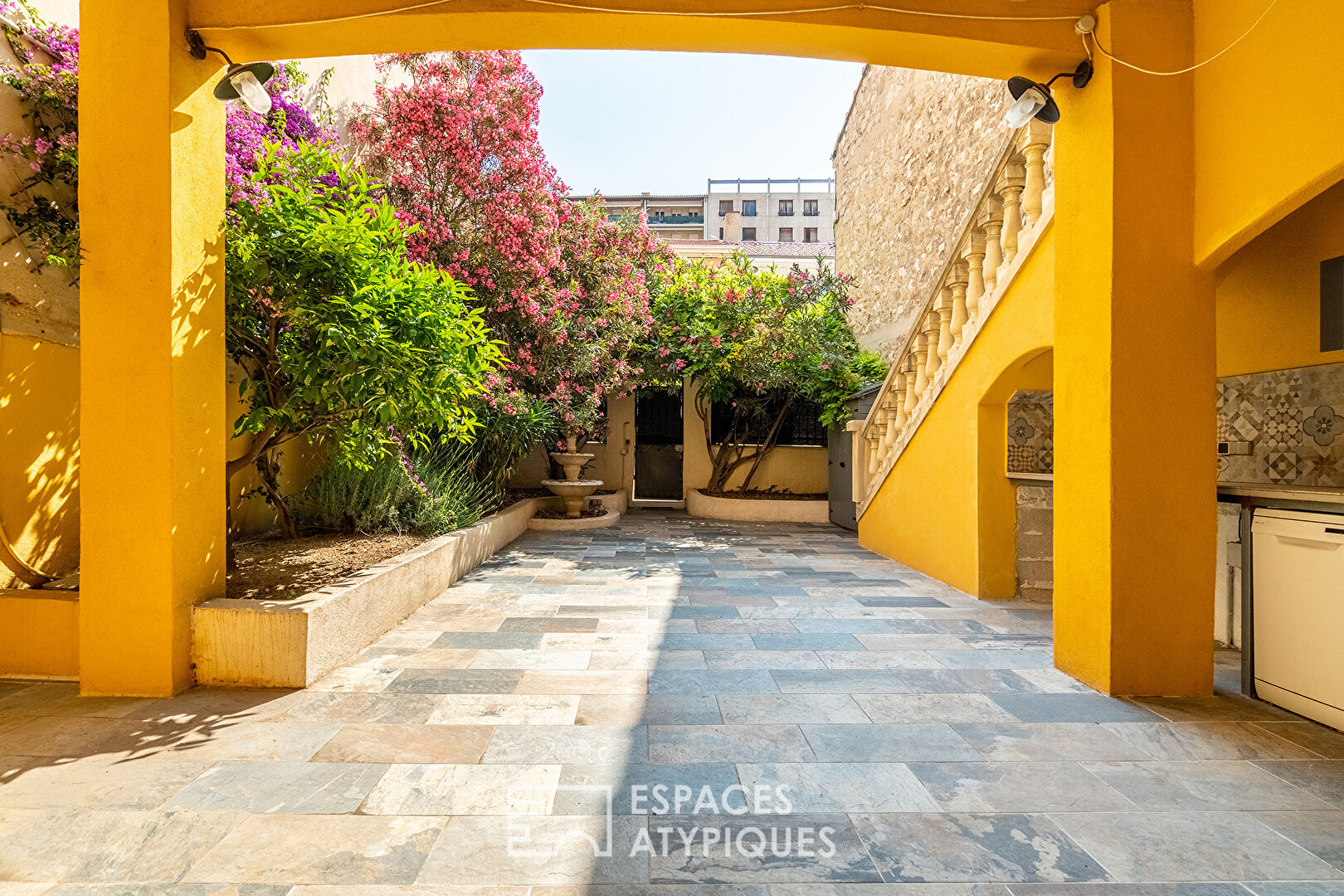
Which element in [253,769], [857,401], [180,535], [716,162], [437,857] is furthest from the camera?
[716,162]

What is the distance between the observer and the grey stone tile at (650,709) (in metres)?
2.57

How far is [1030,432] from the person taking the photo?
475cm

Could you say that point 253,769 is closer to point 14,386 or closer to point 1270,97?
point 14,386

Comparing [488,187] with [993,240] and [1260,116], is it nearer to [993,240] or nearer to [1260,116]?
[993,240]

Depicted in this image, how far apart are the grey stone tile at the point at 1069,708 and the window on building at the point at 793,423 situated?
727 centimetres

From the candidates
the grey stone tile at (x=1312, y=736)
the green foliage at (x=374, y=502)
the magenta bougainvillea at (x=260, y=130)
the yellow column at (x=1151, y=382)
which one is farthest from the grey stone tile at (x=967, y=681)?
the magenta bougainvillea at (x=260, y=130)

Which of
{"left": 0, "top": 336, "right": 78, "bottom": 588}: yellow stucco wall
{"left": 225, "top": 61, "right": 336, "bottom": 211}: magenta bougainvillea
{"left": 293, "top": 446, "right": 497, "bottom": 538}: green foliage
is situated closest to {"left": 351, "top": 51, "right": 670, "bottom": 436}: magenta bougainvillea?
{"left": 225, "top": 61, "right": 336, "bottom": 211}: magenta bougainvillea

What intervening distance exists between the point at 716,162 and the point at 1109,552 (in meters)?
40.7

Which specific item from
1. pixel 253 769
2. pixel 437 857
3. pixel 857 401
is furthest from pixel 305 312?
pixel 857 401

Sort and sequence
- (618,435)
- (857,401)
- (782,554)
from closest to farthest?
(782,554)
(857,401)
(618,435)

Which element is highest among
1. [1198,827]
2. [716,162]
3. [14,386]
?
[716,162]

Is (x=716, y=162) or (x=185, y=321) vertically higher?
(x=716, y=162)

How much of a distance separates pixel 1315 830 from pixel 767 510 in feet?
24.8

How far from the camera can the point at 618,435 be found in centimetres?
1105
